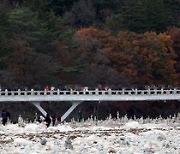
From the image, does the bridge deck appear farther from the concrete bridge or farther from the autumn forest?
the autumn forest

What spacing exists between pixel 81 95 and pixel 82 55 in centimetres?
1092

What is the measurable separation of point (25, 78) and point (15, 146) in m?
32.1

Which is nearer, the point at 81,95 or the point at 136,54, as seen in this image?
the point at 81,95

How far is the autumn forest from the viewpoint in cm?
6988

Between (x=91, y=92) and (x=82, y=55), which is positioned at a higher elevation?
(x=82, y=55)

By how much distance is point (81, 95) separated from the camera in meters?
64.2

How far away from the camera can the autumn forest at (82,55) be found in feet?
229

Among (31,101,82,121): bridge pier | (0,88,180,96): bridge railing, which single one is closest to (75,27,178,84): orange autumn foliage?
(0,88,180,96): bridge railing

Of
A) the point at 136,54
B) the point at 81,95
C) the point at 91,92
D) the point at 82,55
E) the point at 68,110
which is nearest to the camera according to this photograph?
the point at 81,95

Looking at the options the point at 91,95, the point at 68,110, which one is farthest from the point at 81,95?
the point at 68,110

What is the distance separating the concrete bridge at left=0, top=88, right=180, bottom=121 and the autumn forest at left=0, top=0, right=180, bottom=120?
194 inches

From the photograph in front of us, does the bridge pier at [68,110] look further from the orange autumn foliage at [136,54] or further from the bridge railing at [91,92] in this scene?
the orange autumn foliage at [136,54]

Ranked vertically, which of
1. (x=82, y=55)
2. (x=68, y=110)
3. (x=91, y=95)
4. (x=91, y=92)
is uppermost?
(x=82, y=55)

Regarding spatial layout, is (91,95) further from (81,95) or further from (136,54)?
(136,54)
